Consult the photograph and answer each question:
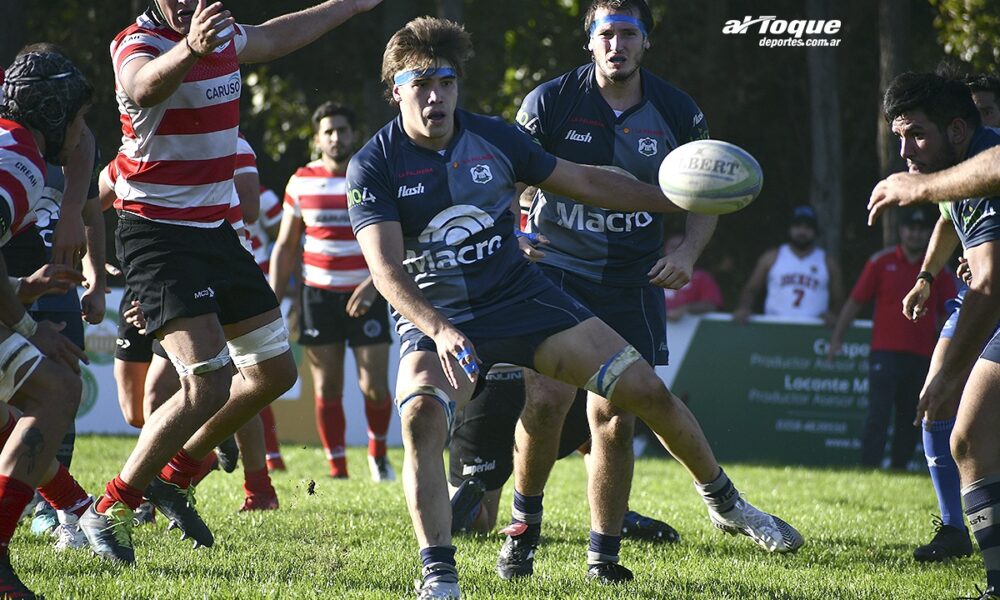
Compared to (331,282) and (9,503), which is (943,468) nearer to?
(9,503)

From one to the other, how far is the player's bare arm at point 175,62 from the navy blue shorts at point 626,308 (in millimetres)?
1972

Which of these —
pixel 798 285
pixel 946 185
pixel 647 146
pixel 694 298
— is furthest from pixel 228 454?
pixel 798 285

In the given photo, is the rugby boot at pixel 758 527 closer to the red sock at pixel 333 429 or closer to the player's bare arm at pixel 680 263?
the player's bare arm at pixel 680 263

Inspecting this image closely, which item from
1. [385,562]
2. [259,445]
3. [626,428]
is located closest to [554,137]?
[626,428]

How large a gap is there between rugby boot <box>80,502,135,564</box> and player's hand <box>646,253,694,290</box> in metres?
2.42

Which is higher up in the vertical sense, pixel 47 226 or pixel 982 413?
pixel 47 226

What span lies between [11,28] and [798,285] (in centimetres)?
923

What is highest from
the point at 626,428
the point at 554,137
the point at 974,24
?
the point at 974,24

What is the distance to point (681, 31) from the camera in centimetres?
1712

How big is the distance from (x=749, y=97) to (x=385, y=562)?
13870 millimetres

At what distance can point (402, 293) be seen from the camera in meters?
4.56

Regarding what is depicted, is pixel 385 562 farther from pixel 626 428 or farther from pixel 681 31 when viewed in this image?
pixel 681 31

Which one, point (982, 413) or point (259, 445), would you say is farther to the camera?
point (259, 445)

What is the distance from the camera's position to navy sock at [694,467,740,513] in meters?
5.55
